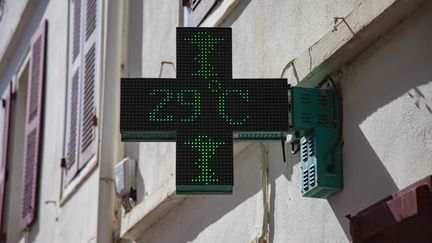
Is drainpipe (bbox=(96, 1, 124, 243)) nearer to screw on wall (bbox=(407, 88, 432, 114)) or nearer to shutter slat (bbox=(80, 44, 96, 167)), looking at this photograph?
shutter slat (bbox=(80, 44, 96, 167))

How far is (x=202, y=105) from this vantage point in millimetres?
4746

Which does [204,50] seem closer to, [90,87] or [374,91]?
[374,91]

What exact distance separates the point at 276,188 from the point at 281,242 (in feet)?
0.98

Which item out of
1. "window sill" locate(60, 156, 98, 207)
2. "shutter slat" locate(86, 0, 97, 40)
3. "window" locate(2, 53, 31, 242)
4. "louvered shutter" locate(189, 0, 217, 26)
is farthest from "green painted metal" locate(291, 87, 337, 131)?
"window" locate(2, 53, 31, 242)

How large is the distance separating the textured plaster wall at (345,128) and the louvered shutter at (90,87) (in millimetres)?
2297

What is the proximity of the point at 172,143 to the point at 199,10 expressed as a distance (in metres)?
0.84

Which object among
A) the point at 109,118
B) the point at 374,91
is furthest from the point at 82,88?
the point at 374,91

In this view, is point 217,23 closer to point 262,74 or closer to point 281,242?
point 262,74

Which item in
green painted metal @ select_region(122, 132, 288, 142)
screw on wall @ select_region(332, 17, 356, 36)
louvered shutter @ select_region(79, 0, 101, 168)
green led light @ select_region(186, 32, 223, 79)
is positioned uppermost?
louvered shutter @ select_region(79, 0, 101, 168)

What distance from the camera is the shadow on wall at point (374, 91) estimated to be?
4.41m

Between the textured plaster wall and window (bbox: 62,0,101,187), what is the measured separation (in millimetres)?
2406

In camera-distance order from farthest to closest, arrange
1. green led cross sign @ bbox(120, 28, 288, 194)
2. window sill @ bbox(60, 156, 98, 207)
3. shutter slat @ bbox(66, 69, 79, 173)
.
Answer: shutter slat @ bbox(66, 69, 79, 173) → window sill @ bbox(60, 156, 98, 207) → green led cross sign @ bbox(120, 28, 288, 194)

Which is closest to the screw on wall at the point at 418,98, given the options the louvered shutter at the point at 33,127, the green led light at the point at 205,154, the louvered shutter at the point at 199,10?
the green led light at the point at 205,154

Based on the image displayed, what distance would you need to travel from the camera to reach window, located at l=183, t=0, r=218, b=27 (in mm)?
6828
